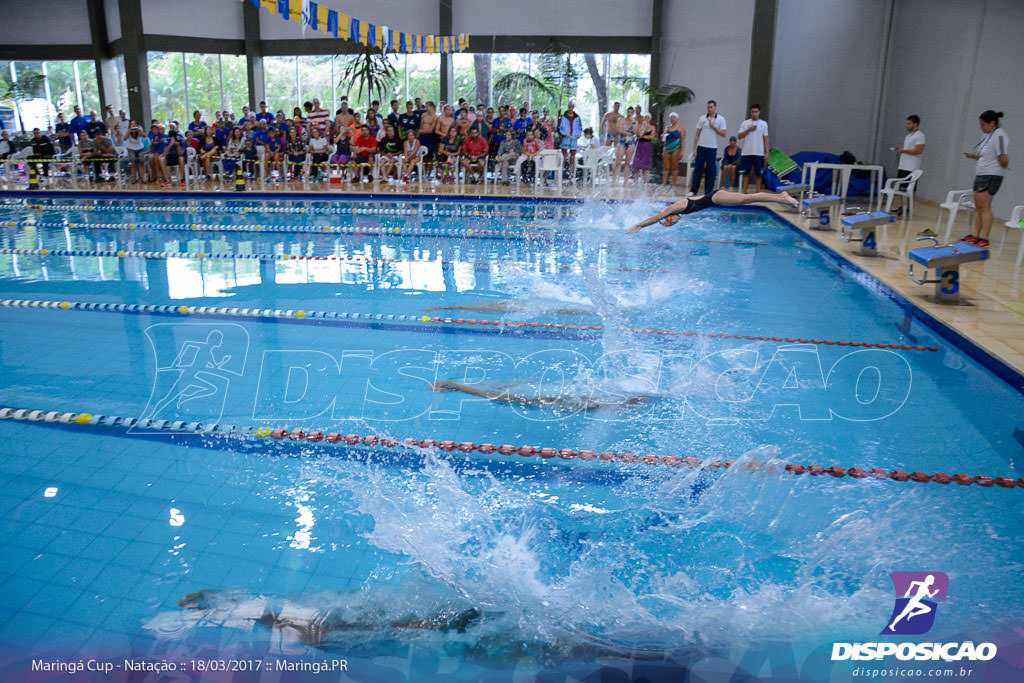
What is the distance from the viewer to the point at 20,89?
16297mm

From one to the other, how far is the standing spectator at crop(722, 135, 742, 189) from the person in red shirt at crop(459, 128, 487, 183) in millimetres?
3843

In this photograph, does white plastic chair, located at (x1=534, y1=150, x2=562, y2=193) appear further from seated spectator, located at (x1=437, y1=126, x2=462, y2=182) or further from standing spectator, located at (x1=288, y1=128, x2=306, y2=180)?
standing spectator, located at (x1=288, y1=128, x2=306, y2=180)

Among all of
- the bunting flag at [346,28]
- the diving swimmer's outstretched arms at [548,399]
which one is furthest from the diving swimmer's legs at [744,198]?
the bunting flag at [346,28]

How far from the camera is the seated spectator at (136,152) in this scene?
12156mm

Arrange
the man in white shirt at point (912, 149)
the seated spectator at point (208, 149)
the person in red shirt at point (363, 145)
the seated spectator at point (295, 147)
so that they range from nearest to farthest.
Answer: the man in white shirt at point (912, 149)
the person in red shirt at point (363, 145)
the seated spectator at point (295, 147)
the seated spectator at point (208, 149)

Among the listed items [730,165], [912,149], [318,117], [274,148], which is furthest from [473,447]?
[318,117]

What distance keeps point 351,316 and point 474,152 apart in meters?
7.53

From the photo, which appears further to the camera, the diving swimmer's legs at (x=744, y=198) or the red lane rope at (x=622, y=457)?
the diving swimmer's legs at (x=744, y=198)

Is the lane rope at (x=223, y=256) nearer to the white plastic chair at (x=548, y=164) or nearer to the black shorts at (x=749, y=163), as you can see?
the white plastic chair at (x=548, y=164)

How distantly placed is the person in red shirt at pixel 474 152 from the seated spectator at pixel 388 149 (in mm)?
1082

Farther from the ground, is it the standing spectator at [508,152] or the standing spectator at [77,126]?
the standing spectator at [77,126]

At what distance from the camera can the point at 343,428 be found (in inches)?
134

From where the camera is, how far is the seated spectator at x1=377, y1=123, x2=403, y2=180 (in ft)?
39.3

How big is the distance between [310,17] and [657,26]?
797 cm
